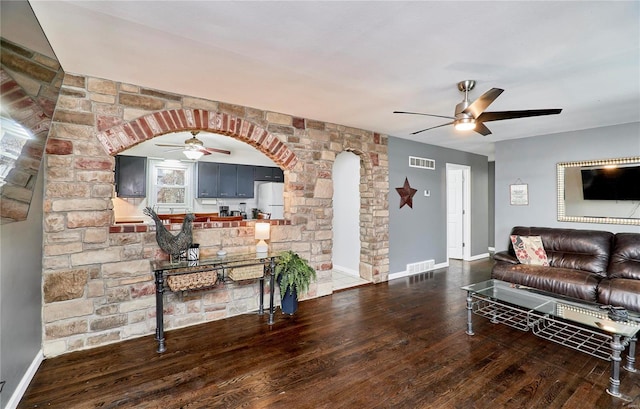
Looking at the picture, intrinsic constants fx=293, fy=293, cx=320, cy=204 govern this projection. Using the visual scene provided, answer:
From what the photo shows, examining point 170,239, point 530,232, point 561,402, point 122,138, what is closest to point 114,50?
point 122,138

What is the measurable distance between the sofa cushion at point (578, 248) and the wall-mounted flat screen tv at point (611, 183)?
1.80ft

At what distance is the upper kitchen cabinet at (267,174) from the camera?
23.6ft

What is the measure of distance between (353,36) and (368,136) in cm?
270

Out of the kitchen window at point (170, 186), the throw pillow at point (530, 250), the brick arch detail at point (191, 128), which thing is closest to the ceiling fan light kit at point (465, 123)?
the brick arch detail at point (191, 128)

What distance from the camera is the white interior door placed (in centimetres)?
642

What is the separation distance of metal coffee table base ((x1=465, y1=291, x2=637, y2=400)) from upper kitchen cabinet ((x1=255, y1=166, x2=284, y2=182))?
17.1ft

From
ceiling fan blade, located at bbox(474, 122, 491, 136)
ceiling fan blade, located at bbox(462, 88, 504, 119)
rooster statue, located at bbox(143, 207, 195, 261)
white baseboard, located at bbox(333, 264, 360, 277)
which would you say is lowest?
white baseboard, located at bbox(333, 264, 360, 277)

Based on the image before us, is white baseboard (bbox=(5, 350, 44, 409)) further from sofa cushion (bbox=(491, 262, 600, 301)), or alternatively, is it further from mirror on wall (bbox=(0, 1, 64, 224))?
sofa cushion (bbox=(491, 262, 600, 301))

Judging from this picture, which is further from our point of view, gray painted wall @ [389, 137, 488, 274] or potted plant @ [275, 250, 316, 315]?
gray painted wall @ [389, 137, 488, 274]

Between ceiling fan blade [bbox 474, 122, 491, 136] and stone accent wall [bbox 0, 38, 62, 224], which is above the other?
ceiling fan blade [bbox 474, 122, 491, 136]

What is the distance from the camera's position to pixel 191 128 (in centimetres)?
303

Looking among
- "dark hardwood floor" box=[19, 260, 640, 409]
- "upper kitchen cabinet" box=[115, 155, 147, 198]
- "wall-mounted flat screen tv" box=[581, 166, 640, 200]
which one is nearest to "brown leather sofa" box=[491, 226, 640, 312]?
"wall-mounted flat screen tv" box=[581, 166, 640, 200]

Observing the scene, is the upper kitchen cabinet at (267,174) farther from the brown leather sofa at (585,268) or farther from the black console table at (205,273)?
the brown leather sofa at (585,268)

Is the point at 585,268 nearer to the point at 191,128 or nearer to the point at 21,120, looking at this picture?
the point at 191,128
